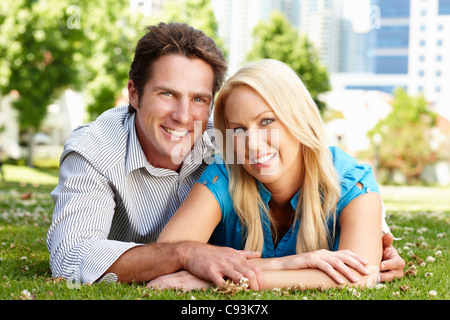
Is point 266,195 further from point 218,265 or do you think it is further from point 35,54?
point 35,54

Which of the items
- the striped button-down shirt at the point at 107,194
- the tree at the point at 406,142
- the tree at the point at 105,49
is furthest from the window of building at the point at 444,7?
the striped button-down shirt at the point at 107,194

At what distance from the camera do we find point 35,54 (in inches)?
1113

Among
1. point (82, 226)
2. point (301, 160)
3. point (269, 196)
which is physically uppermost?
point (301, 160)

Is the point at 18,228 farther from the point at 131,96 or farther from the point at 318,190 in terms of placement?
the point at 318,190

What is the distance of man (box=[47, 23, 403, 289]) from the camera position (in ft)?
10.8

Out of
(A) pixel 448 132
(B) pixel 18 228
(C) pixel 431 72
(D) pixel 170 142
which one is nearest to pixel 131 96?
(D) pixel 170 142

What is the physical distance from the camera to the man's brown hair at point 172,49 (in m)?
3.97

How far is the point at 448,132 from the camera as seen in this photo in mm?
42188

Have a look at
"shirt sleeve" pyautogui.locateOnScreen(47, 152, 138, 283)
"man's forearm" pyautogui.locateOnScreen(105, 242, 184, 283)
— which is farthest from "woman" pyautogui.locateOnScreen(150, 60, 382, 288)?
"shirt sleeve" pyautogui.locateOnScreen(47, 152, 138, 283)

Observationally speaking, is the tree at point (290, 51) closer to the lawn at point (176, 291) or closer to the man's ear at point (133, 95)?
the lawn at point (176, 291)

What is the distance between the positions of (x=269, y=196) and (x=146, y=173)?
1.00m

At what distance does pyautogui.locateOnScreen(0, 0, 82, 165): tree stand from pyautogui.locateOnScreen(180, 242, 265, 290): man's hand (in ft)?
88.7

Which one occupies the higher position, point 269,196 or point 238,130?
point 238,130

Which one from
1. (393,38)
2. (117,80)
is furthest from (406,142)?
(393,38)
